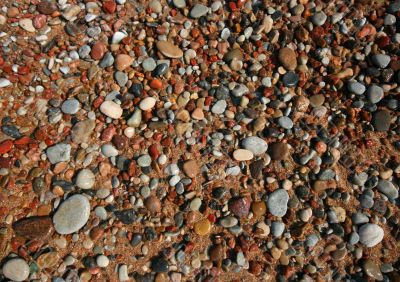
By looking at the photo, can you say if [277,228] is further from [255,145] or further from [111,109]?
[111,109]

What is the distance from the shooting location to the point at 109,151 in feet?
7.65

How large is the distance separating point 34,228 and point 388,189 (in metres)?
1.82

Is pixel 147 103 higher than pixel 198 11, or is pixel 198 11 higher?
pixel 198 11

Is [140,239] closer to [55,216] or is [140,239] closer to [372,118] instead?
[55,216]

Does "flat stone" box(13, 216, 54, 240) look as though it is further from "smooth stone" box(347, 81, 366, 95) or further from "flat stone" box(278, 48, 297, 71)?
"smooth stone" box(347, 81, 366, 95)

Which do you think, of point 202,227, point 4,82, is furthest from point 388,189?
point 4,82

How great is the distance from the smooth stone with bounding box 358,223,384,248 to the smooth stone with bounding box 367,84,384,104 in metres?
0.69

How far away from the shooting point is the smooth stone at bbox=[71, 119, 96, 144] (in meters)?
2.36

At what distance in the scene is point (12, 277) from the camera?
6.93 ft

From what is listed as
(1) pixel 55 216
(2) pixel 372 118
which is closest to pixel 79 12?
(1) pixel 55 216

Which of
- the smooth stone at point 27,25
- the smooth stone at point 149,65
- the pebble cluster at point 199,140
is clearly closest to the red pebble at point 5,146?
the pebble cluster at point 199,140

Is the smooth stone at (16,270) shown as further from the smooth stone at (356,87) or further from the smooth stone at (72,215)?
the smooth stone at (356,87)

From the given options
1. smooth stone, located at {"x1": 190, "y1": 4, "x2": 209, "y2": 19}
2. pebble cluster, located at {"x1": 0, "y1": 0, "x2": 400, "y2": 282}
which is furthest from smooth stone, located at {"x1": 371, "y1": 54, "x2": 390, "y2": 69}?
smooth stone, located at {"x1": 190, "y1": 4, "x2": 209, "y2": 19}

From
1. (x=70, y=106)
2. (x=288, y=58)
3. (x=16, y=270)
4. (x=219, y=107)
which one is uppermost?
(x=288, y=58)
